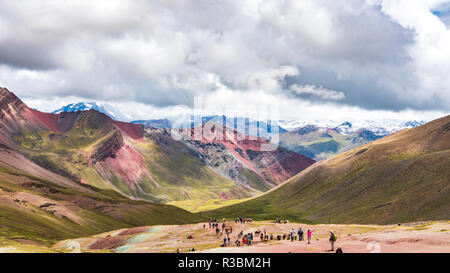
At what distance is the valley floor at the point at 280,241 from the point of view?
209ft

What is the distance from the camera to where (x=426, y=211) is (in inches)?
7023

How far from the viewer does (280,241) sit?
9238cm

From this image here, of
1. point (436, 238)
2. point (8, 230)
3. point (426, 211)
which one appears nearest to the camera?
point (436, 238)

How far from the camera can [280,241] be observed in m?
92.4

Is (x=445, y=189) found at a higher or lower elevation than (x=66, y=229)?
higher

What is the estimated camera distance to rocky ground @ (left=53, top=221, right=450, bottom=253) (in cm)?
6356

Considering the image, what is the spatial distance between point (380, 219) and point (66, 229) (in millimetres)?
169832

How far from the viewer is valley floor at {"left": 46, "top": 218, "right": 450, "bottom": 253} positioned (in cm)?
6365

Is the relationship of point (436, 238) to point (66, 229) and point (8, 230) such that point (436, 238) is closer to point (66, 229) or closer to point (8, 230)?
point (8, 230)

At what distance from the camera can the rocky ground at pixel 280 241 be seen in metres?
63.6

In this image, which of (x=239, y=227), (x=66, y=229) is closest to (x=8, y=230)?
(x=66, y=229)
